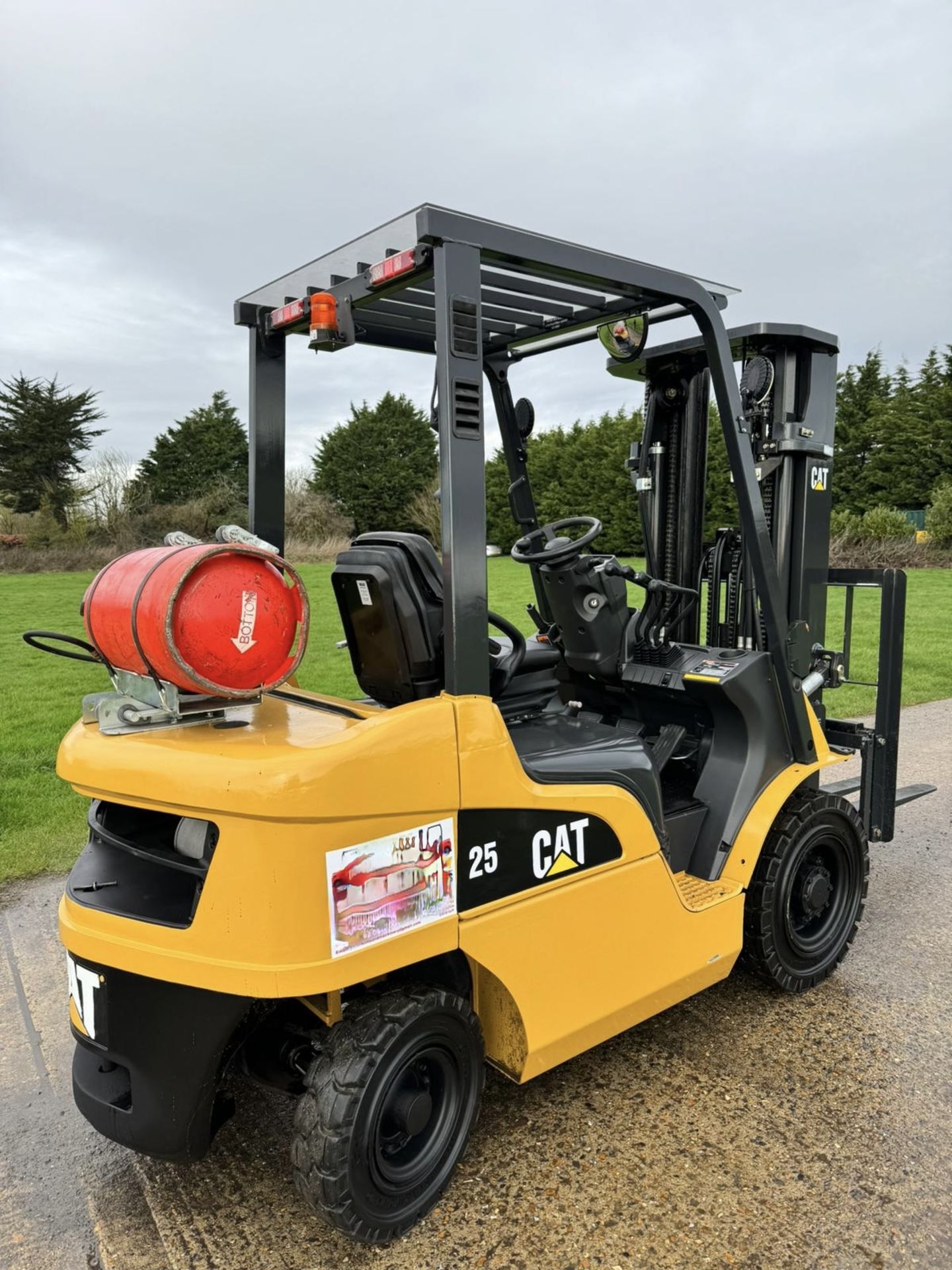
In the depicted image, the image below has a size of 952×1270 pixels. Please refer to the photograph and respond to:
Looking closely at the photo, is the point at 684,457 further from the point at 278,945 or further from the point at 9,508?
the point at 9,508

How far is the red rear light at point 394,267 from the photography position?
2400mm

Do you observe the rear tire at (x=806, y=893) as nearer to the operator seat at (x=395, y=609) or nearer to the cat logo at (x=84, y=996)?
the operator seat at (x=395, y=609)

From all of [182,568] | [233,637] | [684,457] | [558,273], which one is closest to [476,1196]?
[233,637]

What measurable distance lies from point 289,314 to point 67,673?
9111 millimetres

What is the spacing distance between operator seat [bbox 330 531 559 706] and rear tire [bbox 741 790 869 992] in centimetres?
162

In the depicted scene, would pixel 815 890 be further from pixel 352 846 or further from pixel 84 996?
pixel 84 996

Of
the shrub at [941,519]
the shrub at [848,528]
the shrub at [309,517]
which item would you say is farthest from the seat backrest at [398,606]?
the shrub at [941,519]

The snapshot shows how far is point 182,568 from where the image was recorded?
7.39 ft

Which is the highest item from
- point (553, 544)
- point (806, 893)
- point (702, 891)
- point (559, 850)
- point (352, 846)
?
point (553, 544)

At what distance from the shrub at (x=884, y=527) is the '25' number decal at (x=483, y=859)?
70.4 ft

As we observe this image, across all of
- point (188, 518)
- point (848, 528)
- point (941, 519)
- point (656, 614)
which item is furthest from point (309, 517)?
point (656, 614)

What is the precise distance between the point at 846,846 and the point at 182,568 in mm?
2931

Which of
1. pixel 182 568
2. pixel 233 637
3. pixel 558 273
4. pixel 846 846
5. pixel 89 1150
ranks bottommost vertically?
pixel 89 1150

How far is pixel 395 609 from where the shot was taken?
2646mm
